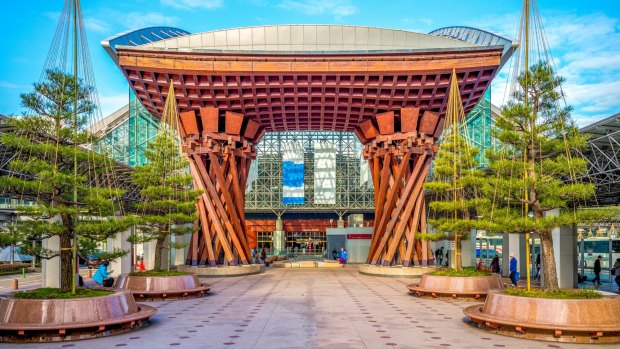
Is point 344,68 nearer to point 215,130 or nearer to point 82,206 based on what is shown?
point 215,130

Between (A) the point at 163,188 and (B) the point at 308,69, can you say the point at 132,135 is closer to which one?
(B) the point at 308,69

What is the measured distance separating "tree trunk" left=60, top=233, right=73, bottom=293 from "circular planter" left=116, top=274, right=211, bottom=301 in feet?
15.3

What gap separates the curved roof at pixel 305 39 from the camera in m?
25.6

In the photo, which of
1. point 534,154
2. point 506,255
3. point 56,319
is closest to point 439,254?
point 506,255

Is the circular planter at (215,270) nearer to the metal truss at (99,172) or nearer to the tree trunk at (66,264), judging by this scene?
the metal truss at (99,172)

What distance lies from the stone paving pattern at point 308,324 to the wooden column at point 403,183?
6.71m

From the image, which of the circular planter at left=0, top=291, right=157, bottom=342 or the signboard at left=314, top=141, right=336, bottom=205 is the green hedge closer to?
the circular planter at left=0, top=291, right=157, bottom=342

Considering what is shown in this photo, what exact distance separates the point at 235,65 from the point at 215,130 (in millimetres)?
3834

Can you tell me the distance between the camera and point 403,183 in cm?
2691

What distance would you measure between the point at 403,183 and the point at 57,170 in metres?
17.9

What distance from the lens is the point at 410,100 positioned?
84.1 feet

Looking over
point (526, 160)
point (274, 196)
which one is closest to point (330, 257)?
point (274, 196)

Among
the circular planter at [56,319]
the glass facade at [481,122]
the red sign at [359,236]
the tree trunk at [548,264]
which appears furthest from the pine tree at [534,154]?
the glass facade at [481,122]

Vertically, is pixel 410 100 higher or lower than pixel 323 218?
higher
